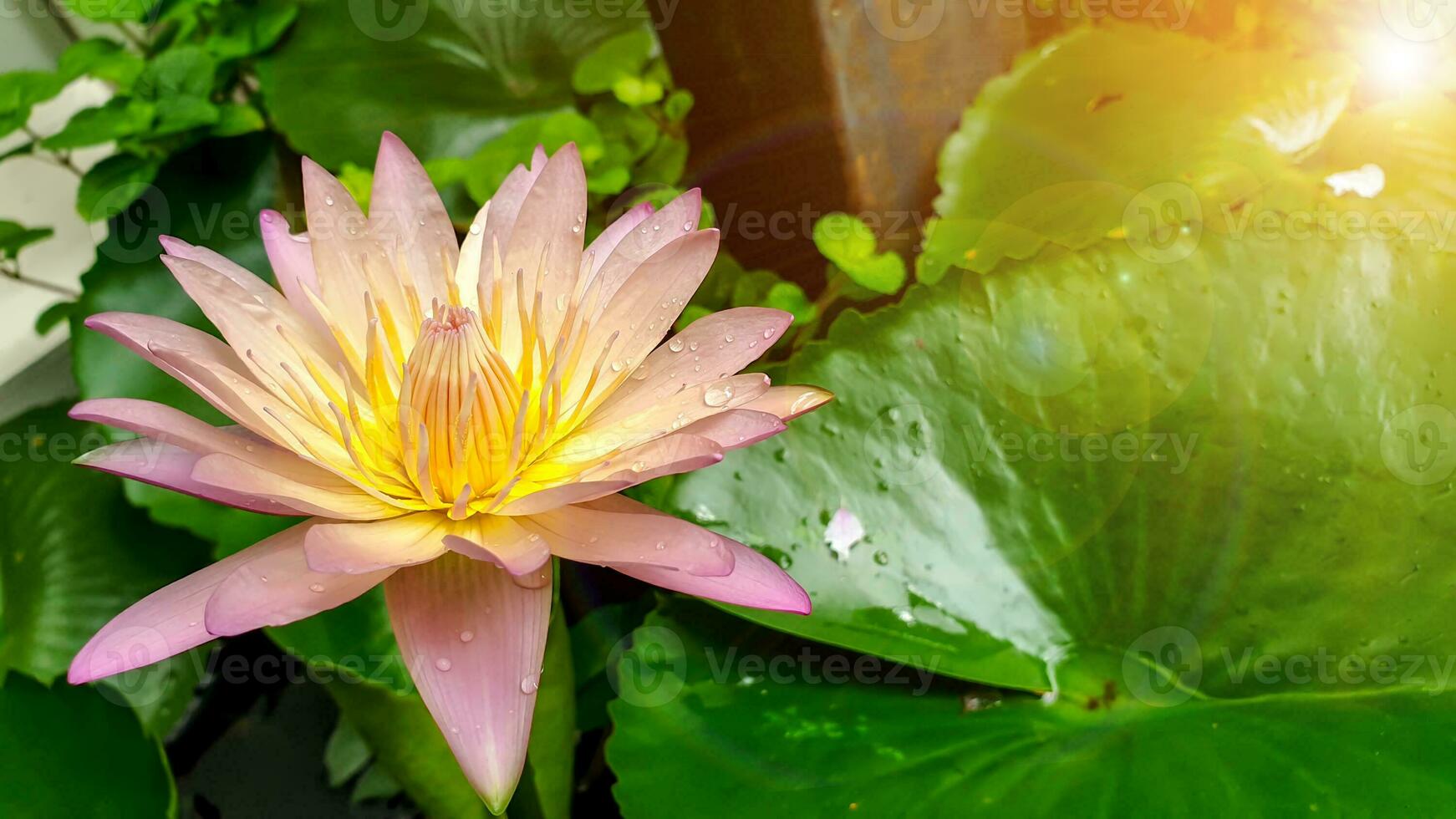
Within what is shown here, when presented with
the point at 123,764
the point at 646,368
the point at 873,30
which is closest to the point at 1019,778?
the point at 646,368

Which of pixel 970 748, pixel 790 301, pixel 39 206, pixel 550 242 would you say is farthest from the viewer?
pixel 39 206

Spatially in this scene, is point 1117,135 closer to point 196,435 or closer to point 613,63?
point 613,63

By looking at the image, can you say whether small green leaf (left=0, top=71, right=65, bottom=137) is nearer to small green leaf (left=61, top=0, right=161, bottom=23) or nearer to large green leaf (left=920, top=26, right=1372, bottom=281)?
small green leaf (left=61, top=0, right=161, bottom=23)

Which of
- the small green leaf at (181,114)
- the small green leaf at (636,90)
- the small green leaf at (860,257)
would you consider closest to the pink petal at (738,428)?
the small green leaf at (860,257)

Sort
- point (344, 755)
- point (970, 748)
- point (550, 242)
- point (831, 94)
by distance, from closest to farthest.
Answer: point (550, 242) → point (970, 748) → point (344, 755) → point (831, 94)

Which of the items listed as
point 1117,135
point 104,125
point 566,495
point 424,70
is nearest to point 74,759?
point 566,495

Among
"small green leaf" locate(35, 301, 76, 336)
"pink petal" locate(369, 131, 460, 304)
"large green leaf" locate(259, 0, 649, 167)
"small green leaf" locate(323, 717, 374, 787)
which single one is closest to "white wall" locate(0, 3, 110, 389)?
"small green leaf" locate(35, 301, 76, 336)

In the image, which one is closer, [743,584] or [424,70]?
[743,584]
